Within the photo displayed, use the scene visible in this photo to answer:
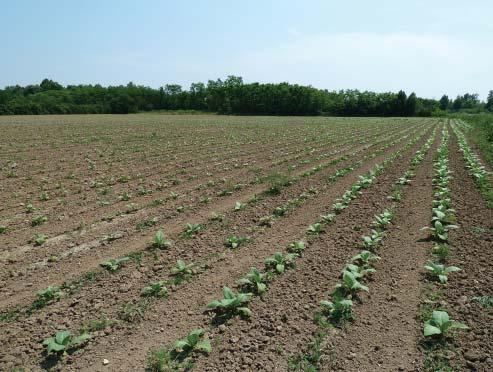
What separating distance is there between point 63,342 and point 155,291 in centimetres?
135

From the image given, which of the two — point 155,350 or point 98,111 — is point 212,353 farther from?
point 98,111

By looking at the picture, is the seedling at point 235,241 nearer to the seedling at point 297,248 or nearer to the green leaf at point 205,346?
the seedling at point 297,248

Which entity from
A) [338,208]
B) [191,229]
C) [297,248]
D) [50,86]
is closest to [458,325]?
[297,248]

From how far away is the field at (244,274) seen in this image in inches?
149

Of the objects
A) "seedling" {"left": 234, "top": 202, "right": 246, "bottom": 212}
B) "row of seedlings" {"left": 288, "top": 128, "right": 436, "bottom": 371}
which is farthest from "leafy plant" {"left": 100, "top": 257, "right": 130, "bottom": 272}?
"seedling" {"left": 234, "top": 202, "right": 246, "bottom": 212}

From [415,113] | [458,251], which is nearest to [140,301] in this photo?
[458,251]

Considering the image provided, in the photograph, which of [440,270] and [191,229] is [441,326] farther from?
[191,229]

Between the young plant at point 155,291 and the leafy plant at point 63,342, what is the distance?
105 centimetres

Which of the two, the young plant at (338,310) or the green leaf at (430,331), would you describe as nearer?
the green leaf at (430,331)

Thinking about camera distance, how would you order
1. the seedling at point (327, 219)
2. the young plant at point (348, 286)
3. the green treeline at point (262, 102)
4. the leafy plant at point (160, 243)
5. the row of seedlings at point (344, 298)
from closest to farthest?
the row of seedlings at point (344, 298) → the young plant at point (348, 286) → the leafy plant at point (160, 243) → the seedling at point (327, 219) → the green treeline at point (262, 102)

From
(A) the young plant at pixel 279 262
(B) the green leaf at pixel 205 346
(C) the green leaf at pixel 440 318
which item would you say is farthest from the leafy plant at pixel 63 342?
(C) the green leaf at pixel 440 318

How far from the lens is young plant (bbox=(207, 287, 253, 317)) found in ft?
14.4

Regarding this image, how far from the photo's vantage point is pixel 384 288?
5.05m

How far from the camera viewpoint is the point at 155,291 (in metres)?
4.93
